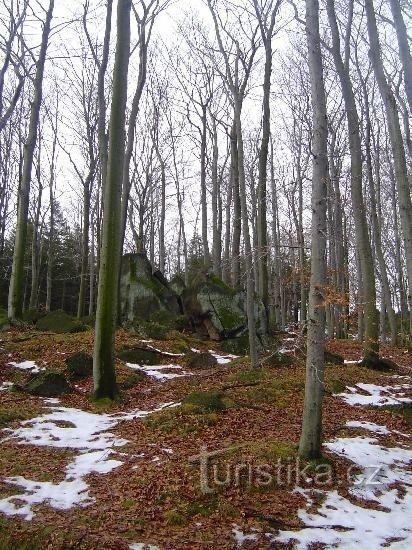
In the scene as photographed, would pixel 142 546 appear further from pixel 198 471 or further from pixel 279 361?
pixel 279 361

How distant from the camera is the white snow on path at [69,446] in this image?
4.46m

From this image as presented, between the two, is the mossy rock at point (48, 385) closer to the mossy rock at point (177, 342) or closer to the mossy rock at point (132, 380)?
the mossy rock at point (132, 380)

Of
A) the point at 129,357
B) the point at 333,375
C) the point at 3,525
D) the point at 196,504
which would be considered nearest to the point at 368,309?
the point at 333,375

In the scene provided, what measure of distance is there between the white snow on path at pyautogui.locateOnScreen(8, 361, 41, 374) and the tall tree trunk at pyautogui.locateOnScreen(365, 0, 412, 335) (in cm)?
833

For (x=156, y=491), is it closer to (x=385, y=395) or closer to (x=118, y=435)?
(x=118, y=435)

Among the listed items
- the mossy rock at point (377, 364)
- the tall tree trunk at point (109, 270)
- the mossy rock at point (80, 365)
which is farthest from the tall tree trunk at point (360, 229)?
the mossy rock at point (80, 365)

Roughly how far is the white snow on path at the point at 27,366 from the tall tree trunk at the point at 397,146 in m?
8.33

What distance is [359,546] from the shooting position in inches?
161

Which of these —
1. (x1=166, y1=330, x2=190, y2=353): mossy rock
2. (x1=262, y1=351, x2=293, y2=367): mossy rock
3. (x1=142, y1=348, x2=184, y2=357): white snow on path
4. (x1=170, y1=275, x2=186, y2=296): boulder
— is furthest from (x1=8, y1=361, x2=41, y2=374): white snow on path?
(x1=170, y1=275, x2=186, y2=296): boulder

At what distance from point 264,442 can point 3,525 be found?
3.44m

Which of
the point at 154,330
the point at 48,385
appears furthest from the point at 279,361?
the point at 48,385

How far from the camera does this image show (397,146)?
943cm

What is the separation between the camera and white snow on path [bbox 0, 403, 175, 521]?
446 cm

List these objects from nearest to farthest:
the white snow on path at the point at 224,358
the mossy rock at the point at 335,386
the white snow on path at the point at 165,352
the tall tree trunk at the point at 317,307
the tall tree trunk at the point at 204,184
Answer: the tall tree trunk at the point at 317,307 → the mossy rock at the point at 335,386 → the white snow on path at the point at 165,352 → the white snow on path at the point at 224,358 → the tall tree trunk at the point at 204,184
